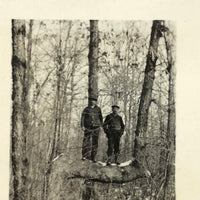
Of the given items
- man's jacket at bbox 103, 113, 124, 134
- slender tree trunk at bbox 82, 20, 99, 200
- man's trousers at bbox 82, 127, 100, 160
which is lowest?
man's trousers at bbox 82, 127, 100, 160

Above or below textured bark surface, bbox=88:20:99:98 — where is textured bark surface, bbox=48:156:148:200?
below

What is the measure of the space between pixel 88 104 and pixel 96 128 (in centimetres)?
19

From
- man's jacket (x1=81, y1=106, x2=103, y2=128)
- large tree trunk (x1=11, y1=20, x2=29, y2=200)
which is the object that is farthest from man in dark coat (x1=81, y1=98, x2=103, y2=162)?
large tree trunk (x1=11, y1=20, x2=29, y2=200)

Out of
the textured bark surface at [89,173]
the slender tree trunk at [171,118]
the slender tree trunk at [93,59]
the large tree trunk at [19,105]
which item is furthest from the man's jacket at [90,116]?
the slender tree trunk at [171,118]

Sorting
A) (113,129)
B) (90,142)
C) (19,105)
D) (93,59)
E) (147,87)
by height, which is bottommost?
(90,142)

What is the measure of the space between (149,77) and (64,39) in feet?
2.32

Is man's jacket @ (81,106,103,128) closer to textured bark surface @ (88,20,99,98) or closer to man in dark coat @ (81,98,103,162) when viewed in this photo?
man in dark coat @ (81,98,103,162)

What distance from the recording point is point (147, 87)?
2676 millimetres

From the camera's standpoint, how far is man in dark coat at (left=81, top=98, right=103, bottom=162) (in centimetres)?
265

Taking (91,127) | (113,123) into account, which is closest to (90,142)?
(91,127)

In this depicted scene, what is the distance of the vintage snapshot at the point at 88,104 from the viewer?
2.65m

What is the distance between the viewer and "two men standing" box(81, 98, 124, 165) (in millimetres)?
2652

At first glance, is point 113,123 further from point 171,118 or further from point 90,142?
Result: point 171,118

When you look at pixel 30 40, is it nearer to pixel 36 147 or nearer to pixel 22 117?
pixel 22 117
